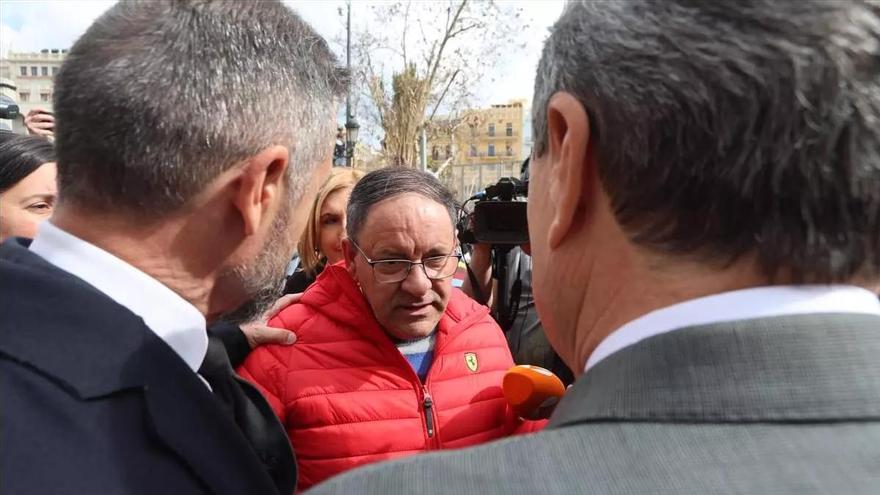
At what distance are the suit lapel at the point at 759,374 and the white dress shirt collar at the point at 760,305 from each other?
2 centimetres

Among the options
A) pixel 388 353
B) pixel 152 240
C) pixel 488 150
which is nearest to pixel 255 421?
pixel 152 240

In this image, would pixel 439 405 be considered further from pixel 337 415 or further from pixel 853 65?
pixel 853 65

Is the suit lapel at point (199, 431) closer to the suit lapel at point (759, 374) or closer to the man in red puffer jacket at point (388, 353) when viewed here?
the suit lapel at point (759, 374)

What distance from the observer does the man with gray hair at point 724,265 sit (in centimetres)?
63

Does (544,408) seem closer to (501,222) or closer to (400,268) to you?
(400,268)

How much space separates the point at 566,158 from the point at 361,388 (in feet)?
3.75

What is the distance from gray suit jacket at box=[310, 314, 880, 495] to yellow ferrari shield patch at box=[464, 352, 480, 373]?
4.00ft

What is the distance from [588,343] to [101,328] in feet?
2.17

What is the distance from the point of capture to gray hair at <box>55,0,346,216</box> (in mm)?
922

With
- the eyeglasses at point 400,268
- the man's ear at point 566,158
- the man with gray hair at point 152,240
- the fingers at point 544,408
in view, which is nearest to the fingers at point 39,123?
the eyeglasses at point 400,268

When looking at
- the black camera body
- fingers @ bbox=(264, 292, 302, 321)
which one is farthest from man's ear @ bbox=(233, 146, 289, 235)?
the black camera body

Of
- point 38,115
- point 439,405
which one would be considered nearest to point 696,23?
point 439,405

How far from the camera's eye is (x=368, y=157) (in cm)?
2767

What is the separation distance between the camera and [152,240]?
0.97 metres
